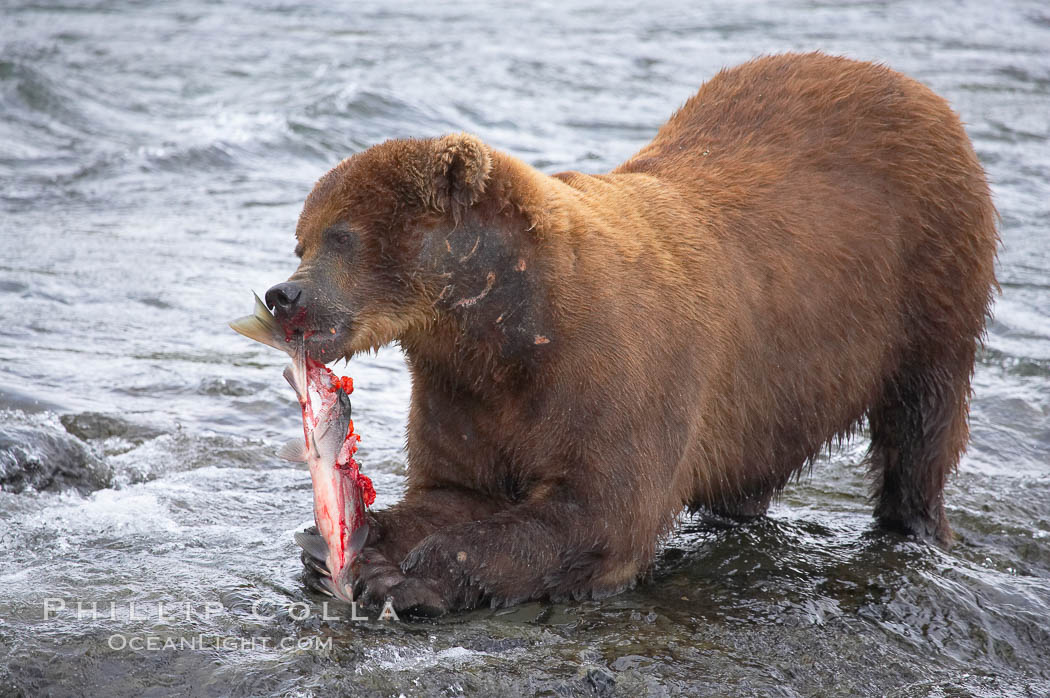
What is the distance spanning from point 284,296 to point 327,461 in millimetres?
580

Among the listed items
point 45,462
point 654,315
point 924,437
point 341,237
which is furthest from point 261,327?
point 924,437

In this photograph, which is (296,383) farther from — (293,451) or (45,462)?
(45,462)

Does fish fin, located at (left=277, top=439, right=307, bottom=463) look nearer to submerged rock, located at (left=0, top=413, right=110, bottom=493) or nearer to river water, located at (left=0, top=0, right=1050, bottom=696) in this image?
river water, located at (left=0, top=0, right=1050, bottom=696)

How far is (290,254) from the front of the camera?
32.0 feet

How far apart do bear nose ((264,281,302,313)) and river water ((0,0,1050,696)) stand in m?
0.98

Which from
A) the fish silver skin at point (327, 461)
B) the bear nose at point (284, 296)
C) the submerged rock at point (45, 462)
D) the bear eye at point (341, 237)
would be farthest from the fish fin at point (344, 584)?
the submerged rock at point (45, 462)

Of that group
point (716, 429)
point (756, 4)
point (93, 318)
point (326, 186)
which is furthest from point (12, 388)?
point (756, 4)

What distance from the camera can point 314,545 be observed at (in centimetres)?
445

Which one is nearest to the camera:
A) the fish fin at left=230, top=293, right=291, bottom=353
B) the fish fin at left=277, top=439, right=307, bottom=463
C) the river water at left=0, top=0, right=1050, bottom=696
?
the river water at left=0, top=0, right=1050, bottom=696

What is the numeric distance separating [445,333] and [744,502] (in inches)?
67.0

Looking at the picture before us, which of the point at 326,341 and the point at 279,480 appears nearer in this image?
the point at 326,341

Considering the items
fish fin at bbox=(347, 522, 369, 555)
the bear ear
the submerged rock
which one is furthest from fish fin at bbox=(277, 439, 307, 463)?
the submerged rock

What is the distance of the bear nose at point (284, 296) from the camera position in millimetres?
4270

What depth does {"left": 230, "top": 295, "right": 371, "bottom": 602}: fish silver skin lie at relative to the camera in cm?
443
